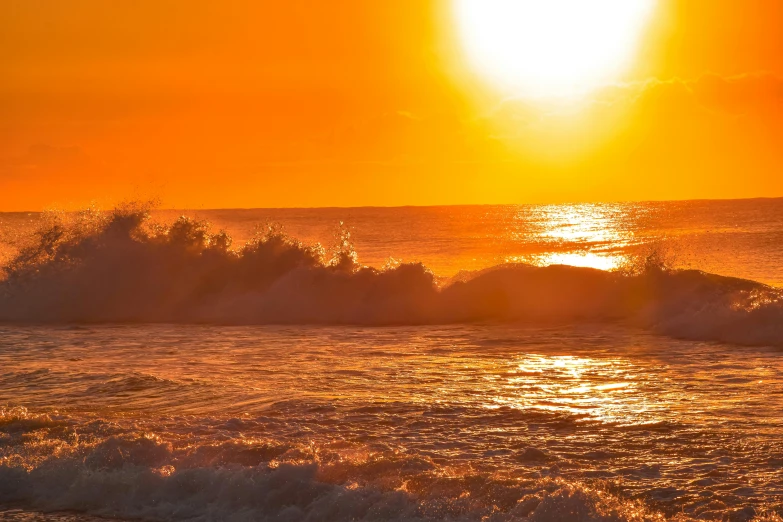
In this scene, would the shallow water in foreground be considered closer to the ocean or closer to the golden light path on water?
the ocean

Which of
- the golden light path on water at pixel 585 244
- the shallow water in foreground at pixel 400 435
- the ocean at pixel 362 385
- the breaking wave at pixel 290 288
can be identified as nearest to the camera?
the shallow water in foreground at pixel 400 435

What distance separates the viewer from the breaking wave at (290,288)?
20500mm

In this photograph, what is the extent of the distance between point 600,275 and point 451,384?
11063 millimetres

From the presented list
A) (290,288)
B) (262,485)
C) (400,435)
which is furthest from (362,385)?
(290,288)

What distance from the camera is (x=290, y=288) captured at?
2430 cm

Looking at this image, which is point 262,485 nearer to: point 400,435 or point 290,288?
point 400,435

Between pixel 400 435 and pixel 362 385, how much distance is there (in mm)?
2973

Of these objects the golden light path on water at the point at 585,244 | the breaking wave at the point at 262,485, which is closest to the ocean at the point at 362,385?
the breaking wave at the point at 262,485

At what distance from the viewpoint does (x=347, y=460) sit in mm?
8758

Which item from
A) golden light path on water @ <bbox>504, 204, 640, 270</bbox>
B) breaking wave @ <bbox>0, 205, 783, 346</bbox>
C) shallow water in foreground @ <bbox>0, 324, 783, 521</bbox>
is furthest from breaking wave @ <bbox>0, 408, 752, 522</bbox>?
golden light path on water @ <bbox>504, 204, 640, 270</bbox>

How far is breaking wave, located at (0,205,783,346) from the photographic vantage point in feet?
67.3

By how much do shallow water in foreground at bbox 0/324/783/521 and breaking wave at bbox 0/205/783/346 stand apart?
15.3 feet

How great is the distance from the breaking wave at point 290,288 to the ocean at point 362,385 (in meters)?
0.07

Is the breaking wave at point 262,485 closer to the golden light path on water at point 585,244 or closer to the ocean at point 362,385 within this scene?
the ocean at point 362,385
